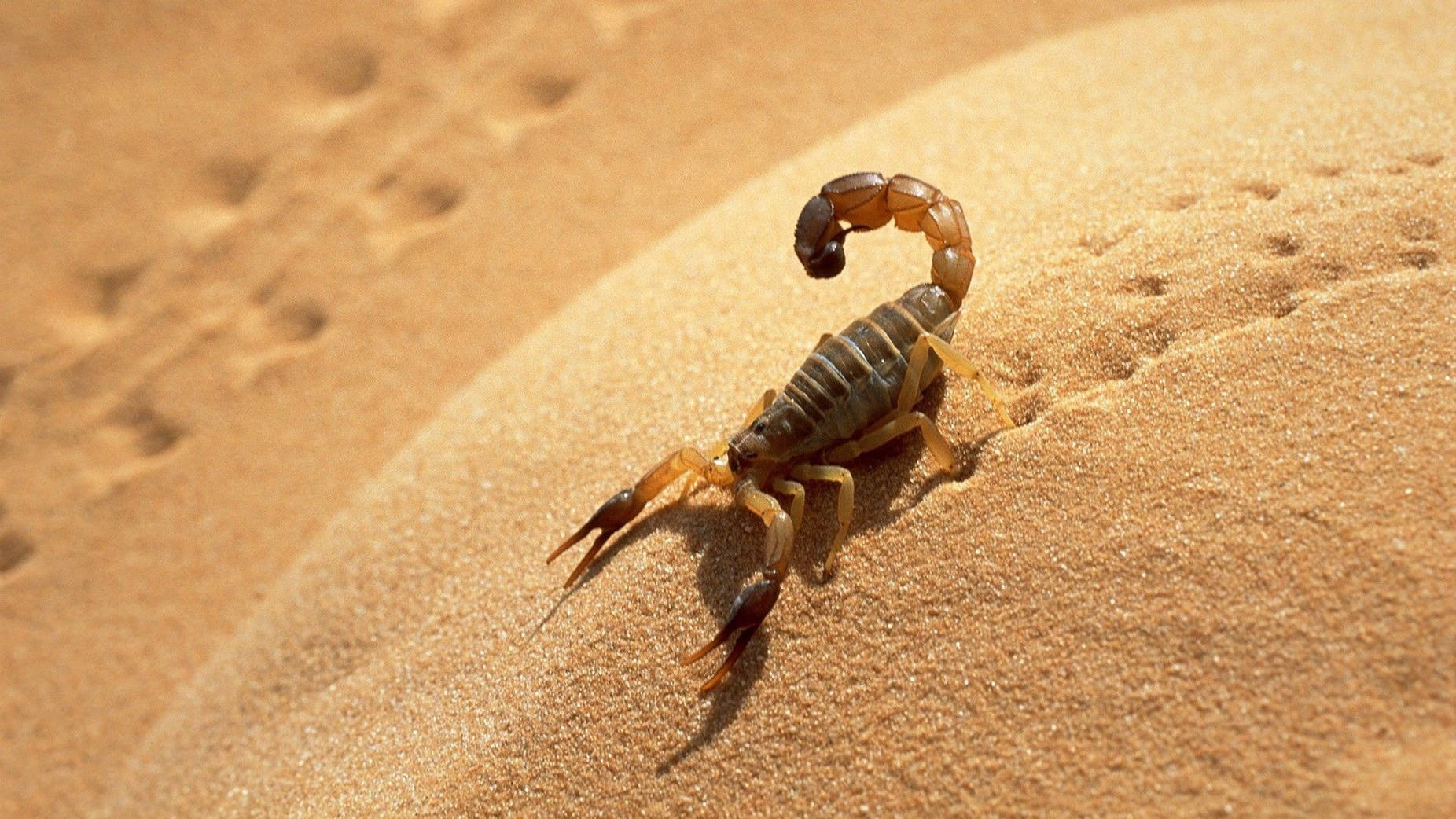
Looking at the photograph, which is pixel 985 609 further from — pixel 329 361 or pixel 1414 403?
pixel 329 361

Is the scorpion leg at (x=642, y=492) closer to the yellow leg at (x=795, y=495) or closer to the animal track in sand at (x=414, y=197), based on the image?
the yellow leg at (x=795, y=495)

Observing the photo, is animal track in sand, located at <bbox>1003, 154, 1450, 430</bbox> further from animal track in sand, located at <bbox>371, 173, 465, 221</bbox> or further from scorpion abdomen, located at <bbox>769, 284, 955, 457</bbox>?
animal track in sand, located at <bbox>371, 173, 465, 221</bbox>

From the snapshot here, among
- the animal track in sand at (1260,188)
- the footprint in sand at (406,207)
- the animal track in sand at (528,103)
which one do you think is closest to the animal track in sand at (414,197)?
the footprint in sand at (406,207)

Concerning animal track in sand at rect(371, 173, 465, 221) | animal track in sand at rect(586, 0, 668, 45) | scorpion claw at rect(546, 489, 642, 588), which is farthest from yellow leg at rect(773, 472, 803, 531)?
animal track in sand at rect(586, 0, 668, 45)

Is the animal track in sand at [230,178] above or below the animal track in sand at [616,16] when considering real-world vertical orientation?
above

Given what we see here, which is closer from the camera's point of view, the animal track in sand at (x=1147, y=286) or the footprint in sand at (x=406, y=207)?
the animal track in sand at (x=1147, y=286)

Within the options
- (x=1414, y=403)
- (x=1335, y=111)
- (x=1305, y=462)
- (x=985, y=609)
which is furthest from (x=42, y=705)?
(x=1335, y=111)
